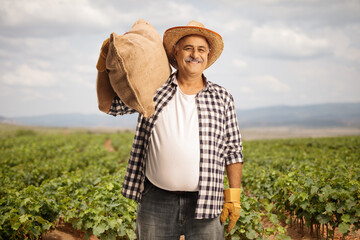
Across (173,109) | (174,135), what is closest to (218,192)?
(174,135)

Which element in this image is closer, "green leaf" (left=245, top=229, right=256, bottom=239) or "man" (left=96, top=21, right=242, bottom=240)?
"man" (left=96, top=21, right=242, bottom=240)

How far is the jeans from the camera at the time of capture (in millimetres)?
2250

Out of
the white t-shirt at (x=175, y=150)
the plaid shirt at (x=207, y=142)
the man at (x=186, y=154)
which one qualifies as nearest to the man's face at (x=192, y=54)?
the man at (x=186, y=154)

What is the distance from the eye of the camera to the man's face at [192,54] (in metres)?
2.28

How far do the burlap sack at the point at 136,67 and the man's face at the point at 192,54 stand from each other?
0.17m

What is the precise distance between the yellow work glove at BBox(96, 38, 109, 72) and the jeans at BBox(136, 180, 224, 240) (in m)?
0.94

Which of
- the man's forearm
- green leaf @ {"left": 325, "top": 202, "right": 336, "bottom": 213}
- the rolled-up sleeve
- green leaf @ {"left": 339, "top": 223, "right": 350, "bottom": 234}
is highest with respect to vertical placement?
the rolled-up sleeve

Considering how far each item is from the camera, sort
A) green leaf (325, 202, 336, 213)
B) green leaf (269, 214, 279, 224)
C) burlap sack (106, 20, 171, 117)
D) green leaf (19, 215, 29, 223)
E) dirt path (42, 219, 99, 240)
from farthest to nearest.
Answer: dirt path (42, 219, 99, 240), green leaf (325, 202, 336, 213), green leaf (269, 214, 279, 224), green leaf (19, 215, 29, 223), burlap sack (106, 20, 171, 117)

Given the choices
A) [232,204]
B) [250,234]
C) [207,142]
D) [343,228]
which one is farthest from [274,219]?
[207,142]

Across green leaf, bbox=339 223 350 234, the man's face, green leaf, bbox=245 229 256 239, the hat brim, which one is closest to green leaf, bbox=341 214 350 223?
green leaf, bbox=339 223 350 234

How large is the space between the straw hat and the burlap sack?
15cm

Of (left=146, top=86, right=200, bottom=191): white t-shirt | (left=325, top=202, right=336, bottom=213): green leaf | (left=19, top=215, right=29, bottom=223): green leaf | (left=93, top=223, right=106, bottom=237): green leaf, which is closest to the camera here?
(left=146, top=86, right=200, bottom=191): white t-shirt

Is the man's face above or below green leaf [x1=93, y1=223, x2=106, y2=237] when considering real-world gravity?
above

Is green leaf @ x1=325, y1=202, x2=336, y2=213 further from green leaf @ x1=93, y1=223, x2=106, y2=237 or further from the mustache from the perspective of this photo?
the mustache
